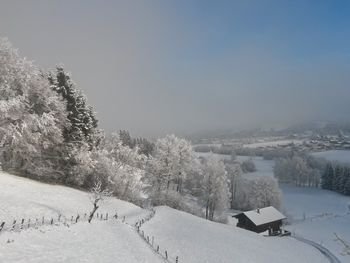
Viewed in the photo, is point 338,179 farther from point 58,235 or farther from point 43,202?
point 58,235

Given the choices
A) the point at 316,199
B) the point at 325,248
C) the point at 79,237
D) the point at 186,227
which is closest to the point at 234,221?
the point at 325,248

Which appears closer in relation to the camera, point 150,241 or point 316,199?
point 150,241

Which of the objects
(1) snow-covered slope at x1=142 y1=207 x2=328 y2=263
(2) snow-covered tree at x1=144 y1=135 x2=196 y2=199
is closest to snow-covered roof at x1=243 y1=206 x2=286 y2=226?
(2) snow-covered tree at x1=144 y1=135 x2=196 y2=199

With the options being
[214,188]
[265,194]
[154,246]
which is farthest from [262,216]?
[154,246]

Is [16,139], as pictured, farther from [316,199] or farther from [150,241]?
[316,199]

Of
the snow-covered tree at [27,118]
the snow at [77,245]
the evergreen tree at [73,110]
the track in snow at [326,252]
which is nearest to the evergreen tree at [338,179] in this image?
the track in snow at [326,252]

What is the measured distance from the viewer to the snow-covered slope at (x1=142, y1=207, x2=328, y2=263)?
1838 inches

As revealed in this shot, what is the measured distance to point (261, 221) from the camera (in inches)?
3674

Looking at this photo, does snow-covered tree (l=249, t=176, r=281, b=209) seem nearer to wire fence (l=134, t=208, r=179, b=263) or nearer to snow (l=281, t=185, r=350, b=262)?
snow (l=281, t=185, r=350, b=262)

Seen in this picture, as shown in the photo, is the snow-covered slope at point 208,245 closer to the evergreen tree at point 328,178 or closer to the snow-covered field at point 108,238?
the snow-covered field at point 108,238

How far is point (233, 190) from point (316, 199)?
123 feet

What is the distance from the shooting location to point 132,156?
271 ft

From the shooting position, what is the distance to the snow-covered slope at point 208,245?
46.7m

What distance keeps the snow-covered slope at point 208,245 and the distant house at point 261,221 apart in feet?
71.0
